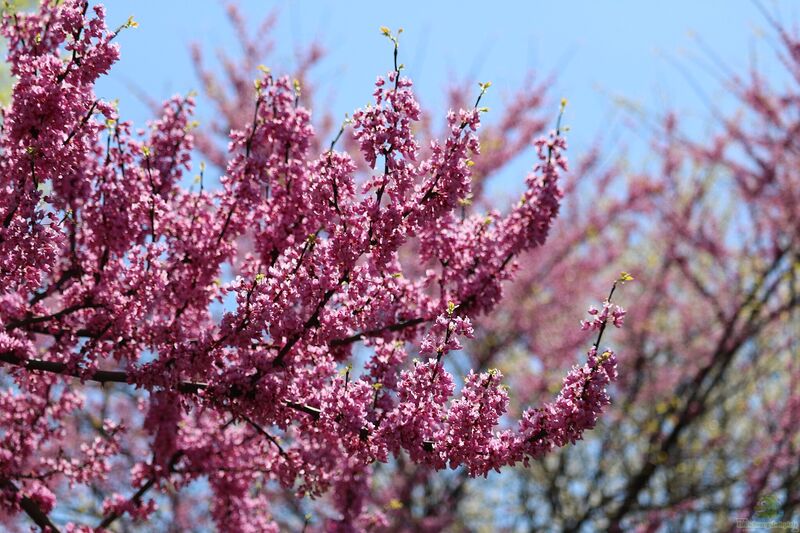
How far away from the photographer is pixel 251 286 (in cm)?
427

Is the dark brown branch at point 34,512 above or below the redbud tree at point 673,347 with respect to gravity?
below

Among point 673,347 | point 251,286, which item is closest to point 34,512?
point 251,286

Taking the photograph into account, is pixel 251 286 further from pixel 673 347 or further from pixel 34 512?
pixel 673 347

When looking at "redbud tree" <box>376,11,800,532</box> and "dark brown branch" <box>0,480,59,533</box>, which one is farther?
"redbud tree" <box>376,11,800,532</box>

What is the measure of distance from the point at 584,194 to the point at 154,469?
11873 mm

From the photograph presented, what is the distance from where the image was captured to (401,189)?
14.6 feet

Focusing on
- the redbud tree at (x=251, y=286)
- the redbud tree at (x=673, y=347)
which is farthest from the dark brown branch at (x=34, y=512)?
the redbud tree at (x=673, y=347)

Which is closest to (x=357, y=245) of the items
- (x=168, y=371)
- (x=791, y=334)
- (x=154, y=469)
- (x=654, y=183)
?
(x=168, y=371)

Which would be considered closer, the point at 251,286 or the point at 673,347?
the point at 251,286

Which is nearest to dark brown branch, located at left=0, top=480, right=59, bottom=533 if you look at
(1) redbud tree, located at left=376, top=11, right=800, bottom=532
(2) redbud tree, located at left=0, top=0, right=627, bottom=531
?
(2) redbud tree, located at left=0, top=0, right=627, bottom=531

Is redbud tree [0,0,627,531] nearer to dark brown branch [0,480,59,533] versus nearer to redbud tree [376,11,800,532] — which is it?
dark brown branch [0,480,59,533]

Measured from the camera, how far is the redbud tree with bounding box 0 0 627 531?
413cm

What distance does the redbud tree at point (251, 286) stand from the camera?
163 inches

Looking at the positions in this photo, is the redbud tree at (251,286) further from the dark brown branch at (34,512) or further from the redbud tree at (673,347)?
the redbud tree at (673,347)
